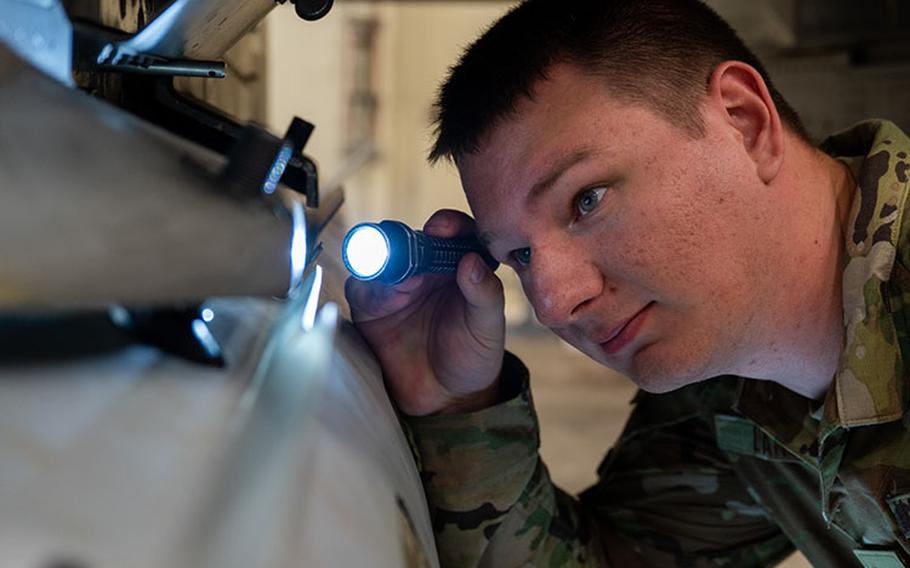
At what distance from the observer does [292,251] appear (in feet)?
1.72

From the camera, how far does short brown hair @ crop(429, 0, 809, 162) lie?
731mm

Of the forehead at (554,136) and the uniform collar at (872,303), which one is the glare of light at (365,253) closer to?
the forehead at (554,136)

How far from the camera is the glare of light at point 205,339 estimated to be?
41 cm

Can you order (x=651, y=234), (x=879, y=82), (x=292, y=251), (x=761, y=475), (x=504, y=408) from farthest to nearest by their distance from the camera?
(x=879, y=82) → (x=761, y=475) → (x=504, y=408) → (x=651, y=234) → (x=292, y=251)

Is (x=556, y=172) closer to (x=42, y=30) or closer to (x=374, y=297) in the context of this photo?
(x=374, y=297)

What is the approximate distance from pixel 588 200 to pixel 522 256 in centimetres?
8

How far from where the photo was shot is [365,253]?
661 millimetres

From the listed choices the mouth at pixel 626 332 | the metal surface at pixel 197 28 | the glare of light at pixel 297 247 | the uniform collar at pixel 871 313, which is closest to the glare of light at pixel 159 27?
the metal surface at pixel 197 28

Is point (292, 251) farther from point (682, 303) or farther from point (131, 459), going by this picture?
point (682, 303)

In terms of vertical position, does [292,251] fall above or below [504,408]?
above

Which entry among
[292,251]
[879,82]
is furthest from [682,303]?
[879,82]

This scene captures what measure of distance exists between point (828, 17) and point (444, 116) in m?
1.32

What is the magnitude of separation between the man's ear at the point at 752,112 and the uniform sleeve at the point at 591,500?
0.88 ft

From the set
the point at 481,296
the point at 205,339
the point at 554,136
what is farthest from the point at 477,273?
the point at 205,339
